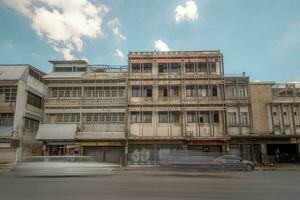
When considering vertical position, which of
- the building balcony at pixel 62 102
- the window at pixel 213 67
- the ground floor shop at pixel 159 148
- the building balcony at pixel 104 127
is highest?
the window at pixel 213 67

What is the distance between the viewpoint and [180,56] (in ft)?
105

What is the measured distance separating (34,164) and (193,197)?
11.2 meters

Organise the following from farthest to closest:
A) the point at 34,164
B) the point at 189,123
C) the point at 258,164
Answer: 1. the point at 189,123
2. the point at 258,164
3. the point at 34,164

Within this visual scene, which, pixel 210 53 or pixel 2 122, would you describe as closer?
pixel 2 122

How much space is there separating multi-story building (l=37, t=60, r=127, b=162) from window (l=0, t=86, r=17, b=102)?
3708 millimetres

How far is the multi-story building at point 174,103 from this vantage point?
2900cm

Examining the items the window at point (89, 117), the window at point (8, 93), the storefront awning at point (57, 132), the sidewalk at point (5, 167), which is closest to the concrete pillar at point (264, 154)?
the window at point (89, 117)

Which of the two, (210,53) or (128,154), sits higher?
(210,53)

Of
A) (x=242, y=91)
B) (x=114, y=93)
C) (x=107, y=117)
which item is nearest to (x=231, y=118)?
(x=242, y=91)

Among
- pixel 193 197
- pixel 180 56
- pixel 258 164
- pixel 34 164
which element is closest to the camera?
pixel 193 197

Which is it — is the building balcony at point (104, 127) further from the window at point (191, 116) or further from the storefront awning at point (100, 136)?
the window at point (191, 116)

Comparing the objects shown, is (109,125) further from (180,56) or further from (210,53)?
(210,53)

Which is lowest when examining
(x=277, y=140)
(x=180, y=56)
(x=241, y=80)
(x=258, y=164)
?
(x=258, y=164)

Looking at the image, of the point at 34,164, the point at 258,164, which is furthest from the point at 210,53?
the point at 34,164
